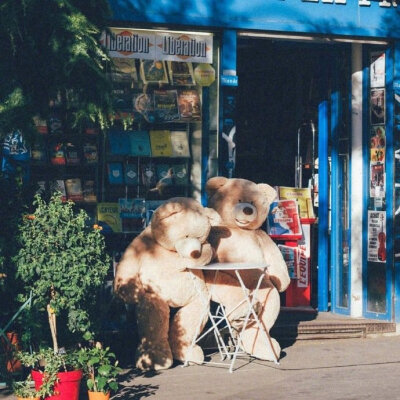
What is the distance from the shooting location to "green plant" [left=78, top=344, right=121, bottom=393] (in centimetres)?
788

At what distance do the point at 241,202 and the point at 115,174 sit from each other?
159cm

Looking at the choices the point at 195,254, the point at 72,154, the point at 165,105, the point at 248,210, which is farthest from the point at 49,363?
the point at 165,105

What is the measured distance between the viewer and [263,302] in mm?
10078

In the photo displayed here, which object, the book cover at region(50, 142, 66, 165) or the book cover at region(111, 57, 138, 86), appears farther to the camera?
the book cover at region(111, 57, 138, 86)

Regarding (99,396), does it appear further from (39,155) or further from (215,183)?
(39,155)

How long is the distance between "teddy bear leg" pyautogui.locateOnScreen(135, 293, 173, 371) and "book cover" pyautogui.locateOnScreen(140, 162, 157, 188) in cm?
177

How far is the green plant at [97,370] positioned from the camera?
7879mm

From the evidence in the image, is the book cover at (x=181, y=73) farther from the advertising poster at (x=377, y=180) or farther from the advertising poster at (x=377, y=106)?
the advertising poster at (x=377, y=180)

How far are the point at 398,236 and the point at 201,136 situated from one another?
2.75 metres

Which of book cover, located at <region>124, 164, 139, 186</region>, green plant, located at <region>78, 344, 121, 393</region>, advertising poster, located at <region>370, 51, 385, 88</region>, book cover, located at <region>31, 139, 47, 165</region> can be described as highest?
advertising poster, located at <region>370, 51, 385, 88</region>

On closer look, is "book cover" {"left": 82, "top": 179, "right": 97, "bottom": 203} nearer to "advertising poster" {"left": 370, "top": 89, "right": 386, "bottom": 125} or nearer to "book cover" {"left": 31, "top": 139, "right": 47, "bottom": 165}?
"book cover" {"left": 31, "top": 139, "right": 47, "bottom": 165}

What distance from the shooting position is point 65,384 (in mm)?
7793

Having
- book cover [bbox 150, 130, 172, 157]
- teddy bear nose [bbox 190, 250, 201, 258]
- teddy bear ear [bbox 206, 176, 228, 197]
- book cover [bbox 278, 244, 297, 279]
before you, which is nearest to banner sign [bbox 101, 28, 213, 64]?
book cover [bbox 150, 130, 172, 157]

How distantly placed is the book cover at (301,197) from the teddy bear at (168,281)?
2.82 m
